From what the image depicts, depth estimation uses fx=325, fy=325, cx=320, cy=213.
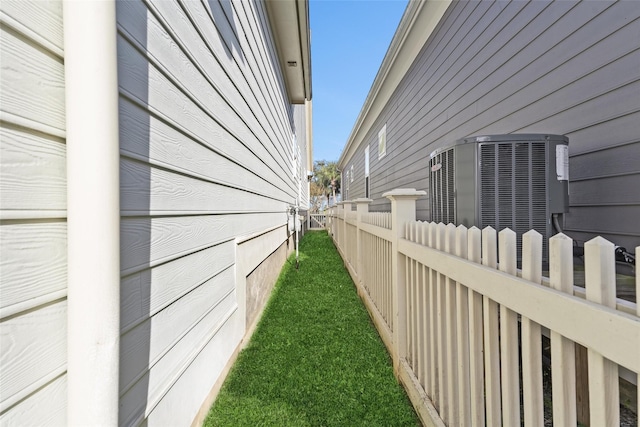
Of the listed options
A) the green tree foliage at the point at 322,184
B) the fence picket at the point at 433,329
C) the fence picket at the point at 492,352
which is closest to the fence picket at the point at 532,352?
the fence picket at the point at 492,352

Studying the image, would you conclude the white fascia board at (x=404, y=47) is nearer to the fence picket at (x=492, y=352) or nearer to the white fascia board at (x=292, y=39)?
the white fascia board at (x=292, y=39)

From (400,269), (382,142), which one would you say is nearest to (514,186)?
(400,269)

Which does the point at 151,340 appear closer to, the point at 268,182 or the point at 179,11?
the point at 179,11

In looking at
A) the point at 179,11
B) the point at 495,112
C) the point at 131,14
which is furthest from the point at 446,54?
the point at 131,14

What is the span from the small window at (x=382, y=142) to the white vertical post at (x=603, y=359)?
753 cm

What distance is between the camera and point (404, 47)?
5.78 m

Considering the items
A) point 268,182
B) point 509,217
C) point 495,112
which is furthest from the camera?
point 268,182

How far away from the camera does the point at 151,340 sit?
4.19 feet

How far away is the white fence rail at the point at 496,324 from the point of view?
2.48 ft

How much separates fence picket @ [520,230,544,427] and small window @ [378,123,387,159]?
7303mm

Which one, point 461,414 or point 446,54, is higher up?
point 446,54

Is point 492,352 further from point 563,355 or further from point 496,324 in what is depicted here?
point 563,355

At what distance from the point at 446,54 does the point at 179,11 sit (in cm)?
409

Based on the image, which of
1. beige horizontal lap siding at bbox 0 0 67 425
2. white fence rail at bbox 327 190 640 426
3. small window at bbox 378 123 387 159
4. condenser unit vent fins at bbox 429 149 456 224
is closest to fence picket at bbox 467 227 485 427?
white fence rail at bbox 327 190 640 426
